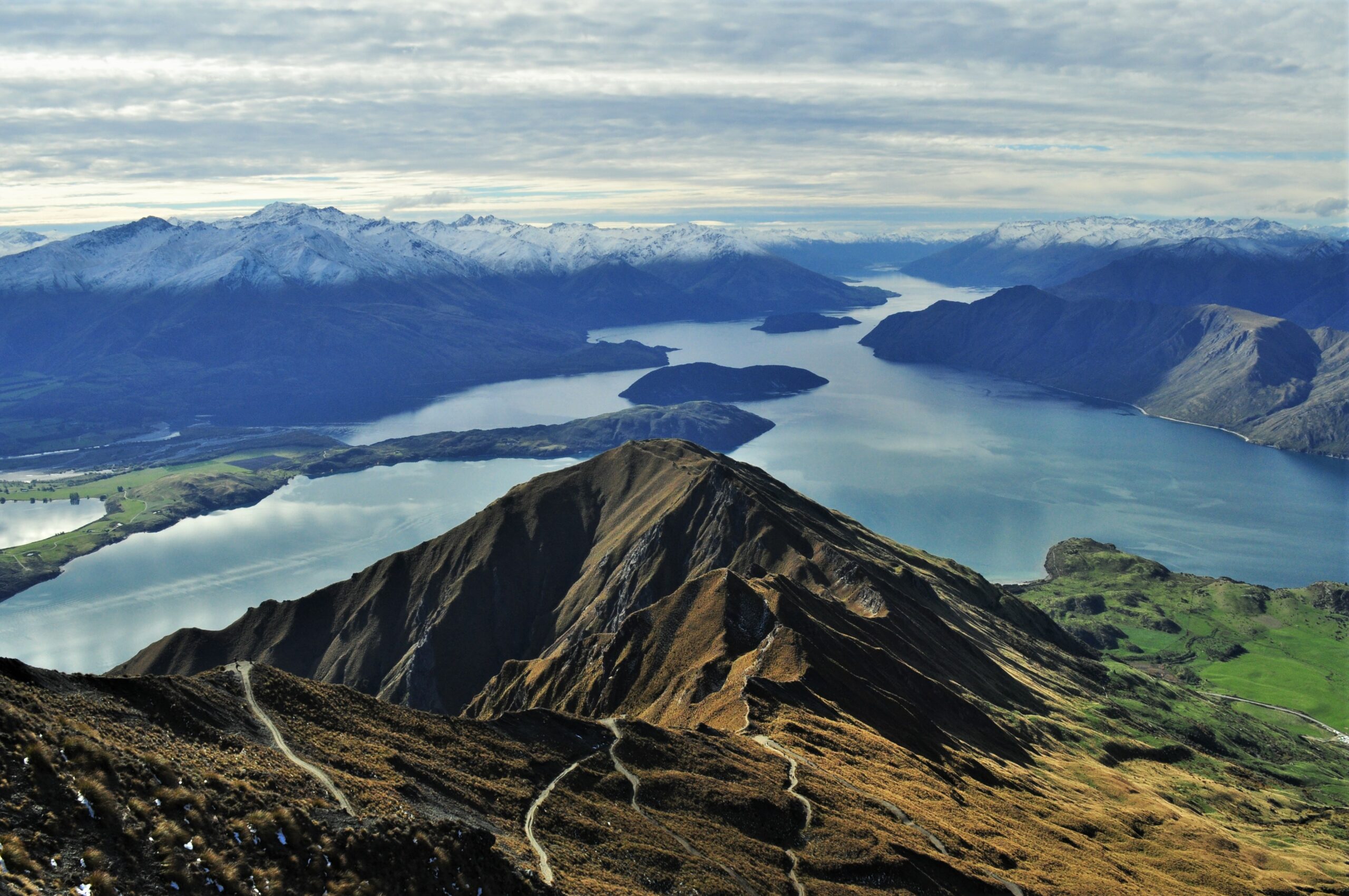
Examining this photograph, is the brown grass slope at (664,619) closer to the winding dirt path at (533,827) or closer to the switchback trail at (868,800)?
the switchback trail at (868,800)

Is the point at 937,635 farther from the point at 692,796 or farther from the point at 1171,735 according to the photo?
the point at 692,796

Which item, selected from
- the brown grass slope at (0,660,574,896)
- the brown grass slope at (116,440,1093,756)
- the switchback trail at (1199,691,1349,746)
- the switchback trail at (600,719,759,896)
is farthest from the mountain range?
the switchback trail at (1199,691,1349,746)

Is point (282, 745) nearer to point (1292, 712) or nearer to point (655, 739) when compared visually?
point (655, 739)

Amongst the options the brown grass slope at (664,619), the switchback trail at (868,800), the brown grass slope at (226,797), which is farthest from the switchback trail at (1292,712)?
the brown grass slope at (226,797)

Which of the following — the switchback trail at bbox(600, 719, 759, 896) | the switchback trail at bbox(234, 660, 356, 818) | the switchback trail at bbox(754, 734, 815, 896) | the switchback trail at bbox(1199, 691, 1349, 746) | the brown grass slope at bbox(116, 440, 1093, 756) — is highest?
the switchback trail at bbox(234, 660, 356, 818)

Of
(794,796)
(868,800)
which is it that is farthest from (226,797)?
(868,800)

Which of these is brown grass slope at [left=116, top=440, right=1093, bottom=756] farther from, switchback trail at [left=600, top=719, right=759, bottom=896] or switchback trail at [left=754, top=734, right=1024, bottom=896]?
switchback trail at [left=600, top=719, right=759, bottom=896]
